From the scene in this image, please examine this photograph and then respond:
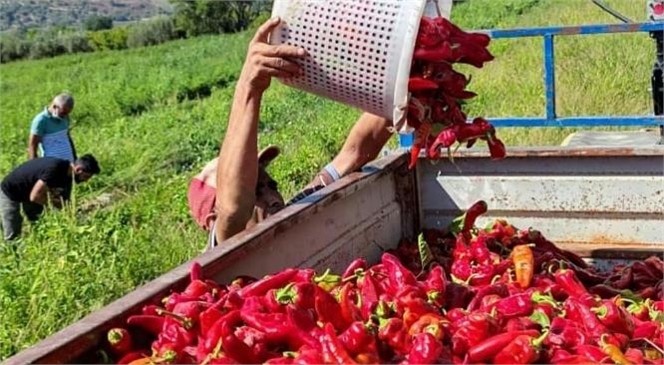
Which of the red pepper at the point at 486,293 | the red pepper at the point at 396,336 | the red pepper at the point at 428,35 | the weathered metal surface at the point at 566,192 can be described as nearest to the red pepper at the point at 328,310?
the red pepper at the point at 396,336

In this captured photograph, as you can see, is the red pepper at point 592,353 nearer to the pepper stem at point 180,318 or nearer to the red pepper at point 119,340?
the pepper stem at point 180,318

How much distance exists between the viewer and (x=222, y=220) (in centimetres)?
385

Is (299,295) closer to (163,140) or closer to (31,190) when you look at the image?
(31,190)

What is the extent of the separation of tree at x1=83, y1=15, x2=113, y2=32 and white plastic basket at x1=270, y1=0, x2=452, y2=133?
216 feet

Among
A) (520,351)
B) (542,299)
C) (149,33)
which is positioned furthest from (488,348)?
(149,33)

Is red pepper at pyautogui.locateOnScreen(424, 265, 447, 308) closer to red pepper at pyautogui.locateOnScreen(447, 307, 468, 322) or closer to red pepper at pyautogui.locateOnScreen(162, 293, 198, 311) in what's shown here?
red pepper at pyautogui.locateOnScreen(447, 307, 468, 322)

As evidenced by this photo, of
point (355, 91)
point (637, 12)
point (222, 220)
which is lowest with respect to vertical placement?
point (637, 12)

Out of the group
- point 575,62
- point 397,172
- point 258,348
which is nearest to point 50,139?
point 575,62

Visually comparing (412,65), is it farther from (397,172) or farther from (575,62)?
(575,62)

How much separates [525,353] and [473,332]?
7.2 inches

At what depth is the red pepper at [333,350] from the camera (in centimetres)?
254

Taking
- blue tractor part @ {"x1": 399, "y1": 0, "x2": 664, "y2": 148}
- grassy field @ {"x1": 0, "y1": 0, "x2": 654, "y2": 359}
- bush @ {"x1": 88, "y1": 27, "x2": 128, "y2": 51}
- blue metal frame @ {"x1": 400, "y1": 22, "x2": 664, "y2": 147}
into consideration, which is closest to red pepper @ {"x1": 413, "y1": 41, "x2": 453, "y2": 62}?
blue tractor part @ {"x1": 399, "y1": 0, "x2": 664, "y2": 148}

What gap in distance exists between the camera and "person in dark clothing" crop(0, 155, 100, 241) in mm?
9281

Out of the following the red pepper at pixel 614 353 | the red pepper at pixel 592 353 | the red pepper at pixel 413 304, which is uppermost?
the red pepper at pixel 413 304
